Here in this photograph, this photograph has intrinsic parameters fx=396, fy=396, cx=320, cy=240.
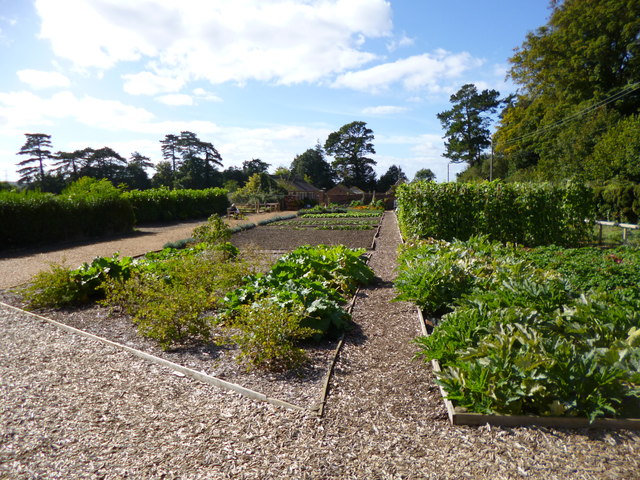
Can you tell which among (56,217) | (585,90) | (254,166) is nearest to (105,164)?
(254,166)

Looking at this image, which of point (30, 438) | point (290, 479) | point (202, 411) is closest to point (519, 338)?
point (290, 479)

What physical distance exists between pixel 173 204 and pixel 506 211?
20.1m

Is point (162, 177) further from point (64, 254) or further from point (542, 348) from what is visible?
point (542, 348)

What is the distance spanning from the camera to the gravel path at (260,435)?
2344 mm

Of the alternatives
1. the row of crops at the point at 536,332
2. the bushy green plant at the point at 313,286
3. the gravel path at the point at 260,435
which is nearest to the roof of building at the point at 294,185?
the bushy green plant at the point at 313,286

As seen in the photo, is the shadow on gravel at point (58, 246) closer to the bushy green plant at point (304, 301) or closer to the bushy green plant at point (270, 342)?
the bushy green plant at point (304, 301)

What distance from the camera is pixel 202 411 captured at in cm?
301

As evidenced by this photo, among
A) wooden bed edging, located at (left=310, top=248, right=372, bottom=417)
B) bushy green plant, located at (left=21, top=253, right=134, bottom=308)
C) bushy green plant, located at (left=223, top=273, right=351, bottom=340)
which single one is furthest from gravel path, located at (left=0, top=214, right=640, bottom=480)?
bushy green plant, located at (left=21, top=253, right=134, bottom=308)

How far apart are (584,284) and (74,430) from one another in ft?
17.2

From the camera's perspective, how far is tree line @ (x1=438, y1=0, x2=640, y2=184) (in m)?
21.3

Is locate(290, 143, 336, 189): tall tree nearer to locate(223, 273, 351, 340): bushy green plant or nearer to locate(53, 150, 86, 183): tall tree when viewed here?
locate(53, 150, 86, 183): tall tree

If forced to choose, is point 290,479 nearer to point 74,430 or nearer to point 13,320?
point 74,430

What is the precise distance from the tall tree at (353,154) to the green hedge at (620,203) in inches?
1890

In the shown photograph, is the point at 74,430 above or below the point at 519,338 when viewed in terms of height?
below
